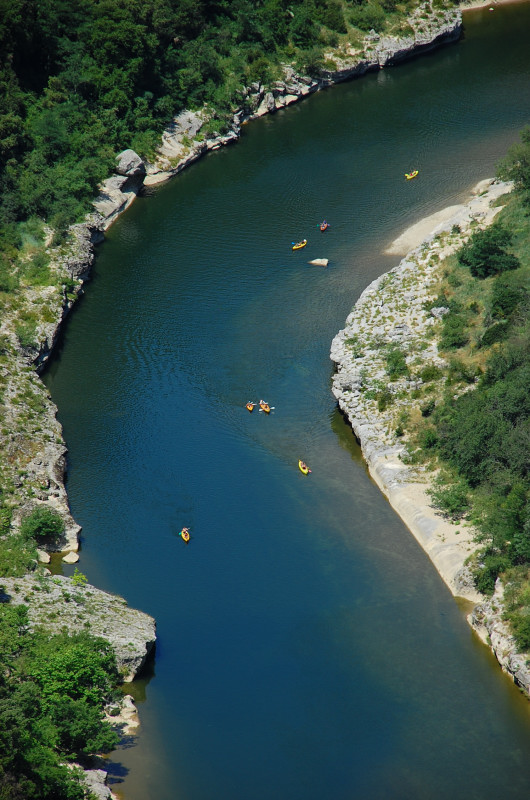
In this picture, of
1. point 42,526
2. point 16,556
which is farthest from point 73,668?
point 42,526

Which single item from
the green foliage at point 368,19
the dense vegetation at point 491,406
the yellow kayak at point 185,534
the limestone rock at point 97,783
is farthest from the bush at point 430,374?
the green foliage at point 368,19

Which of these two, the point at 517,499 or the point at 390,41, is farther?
the point at 390,41

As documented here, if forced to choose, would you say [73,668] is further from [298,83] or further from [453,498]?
[298,83]

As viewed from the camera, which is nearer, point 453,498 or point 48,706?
point 48,706

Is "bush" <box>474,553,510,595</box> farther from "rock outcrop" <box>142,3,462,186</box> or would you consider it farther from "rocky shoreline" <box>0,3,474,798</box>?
"rock outcrop" <box>142,3,462,186</box>

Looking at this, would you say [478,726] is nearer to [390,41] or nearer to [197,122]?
[197,122]

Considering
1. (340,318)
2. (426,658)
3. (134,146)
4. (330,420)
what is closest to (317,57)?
(134,146)

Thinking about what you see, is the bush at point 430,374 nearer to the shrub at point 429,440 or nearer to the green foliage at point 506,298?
the shrub at point 429,440
